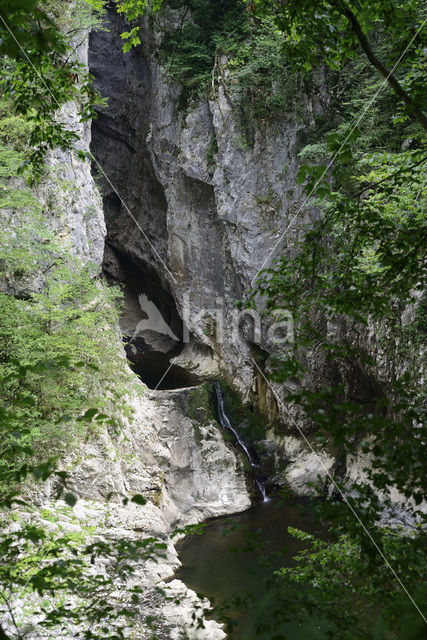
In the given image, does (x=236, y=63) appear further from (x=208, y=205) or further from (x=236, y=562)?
(x=236, y=562)

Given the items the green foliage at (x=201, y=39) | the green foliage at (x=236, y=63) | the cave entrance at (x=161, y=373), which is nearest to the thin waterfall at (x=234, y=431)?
the cave entrance at (x=161, y=373)

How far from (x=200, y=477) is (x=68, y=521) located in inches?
213

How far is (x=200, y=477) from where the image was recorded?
12.1m

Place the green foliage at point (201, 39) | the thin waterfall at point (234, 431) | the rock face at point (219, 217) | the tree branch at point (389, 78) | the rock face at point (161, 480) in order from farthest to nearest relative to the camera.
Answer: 1. the green foliage at point (201, 39)
2. the rock face at point (219, 217)
3. the thin waterfall at point (234, 431)
4. the rock face at point (161, 480)
5. the tree branch at point (389, 78)

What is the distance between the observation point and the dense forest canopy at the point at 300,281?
1938 mm

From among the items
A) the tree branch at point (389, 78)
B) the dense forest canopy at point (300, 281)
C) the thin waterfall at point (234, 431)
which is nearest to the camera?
the dense forest canopy at point (300, 281)

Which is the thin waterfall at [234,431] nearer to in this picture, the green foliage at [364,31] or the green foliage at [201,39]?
the green foliage at [201,39]

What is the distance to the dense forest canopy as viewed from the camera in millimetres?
1938

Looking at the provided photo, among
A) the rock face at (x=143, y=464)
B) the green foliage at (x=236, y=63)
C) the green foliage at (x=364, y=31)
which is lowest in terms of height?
the rock face at (x=143, y=464)

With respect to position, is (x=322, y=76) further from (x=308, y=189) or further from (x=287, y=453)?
(x=308, y=189)

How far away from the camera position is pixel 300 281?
9.39ft

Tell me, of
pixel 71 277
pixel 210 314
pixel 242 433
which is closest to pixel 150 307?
pixel 210 314

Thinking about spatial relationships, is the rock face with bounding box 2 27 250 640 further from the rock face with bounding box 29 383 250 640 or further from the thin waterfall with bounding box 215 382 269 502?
the thin waterfall with bounding box 215 382 269 502

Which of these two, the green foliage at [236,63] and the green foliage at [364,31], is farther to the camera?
the green foliage at [236,63]
